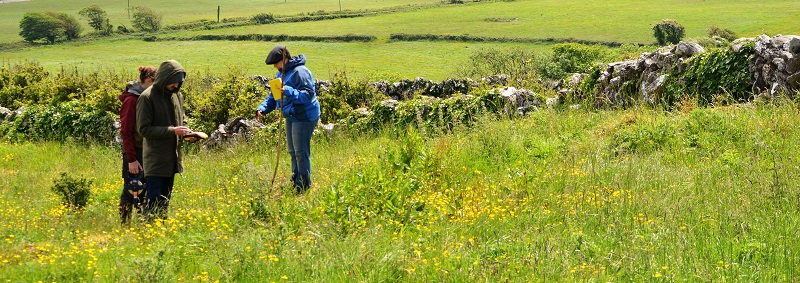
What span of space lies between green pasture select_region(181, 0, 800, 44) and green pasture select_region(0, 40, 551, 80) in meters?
8.39

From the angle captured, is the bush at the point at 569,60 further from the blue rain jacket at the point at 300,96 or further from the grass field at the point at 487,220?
the blue rain jacket at the point at 300,96

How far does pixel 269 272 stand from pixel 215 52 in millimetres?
98819

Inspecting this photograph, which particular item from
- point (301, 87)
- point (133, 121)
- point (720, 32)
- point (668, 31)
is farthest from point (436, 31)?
point (133, 121)

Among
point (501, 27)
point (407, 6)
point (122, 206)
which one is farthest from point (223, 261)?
point (407, 6)

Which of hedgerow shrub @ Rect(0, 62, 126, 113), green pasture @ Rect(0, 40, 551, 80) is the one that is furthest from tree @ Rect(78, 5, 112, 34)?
hedgerow shrub @ Rect(0, 62, 126, 113)

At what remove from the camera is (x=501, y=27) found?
113 metres

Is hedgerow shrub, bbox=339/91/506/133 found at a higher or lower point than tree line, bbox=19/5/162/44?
lower

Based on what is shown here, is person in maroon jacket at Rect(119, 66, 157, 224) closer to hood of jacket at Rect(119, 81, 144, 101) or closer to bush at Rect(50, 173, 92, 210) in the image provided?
hood of jacket at Rect(119, 81, 144, 101)

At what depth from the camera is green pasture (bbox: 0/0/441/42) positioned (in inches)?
6033

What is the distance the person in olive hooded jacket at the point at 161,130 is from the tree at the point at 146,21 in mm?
133912

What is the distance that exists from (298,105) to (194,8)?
7143 inches

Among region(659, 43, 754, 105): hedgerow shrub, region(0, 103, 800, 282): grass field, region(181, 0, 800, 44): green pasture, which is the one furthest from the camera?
region(181, 0, 800, 44): green pasture

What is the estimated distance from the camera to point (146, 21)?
456ft

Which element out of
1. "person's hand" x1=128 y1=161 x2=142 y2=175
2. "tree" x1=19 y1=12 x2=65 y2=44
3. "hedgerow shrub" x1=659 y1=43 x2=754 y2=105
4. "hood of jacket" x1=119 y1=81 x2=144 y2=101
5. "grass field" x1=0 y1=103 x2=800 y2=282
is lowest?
"grass field" x1=0 y1=103 x2=800 y2=282
